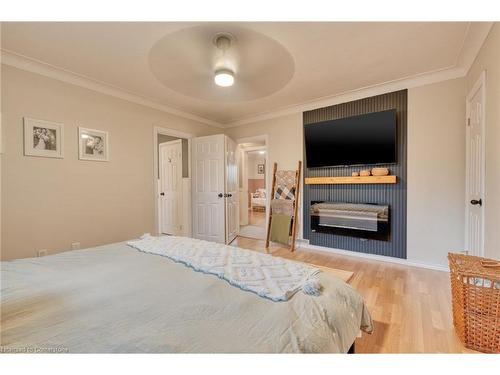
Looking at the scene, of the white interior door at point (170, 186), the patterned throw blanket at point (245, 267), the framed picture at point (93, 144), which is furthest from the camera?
the white interior door at point (170, 186)

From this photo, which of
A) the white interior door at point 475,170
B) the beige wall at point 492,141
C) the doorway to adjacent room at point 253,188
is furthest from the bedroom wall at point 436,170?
the doorway to adjacent room at point 253,188

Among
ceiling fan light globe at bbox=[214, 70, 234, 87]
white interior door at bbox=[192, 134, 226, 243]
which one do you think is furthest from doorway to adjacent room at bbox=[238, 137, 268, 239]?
ceiling fan light globe at bbox=[214, 70, 234, 87]

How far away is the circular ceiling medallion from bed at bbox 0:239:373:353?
1706mm

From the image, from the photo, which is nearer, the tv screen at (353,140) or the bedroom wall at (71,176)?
the bedroom wall at (71,176)

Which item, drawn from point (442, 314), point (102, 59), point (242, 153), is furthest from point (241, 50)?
point (242, 153)

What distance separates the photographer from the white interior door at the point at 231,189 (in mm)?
4172

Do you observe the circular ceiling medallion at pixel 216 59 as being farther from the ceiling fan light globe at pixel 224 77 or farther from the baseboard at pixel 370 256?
the baseboard at pixel 370 256

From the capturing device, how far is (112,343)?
71cm

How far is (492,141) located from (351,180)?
1.57 meters

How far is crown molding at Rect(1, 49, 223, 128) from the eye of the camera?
232cm

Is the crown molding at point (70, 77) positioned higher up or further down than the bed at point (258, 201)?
higher up

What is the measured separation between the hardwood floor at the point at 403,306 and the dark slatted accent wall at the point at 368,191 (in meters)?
0.27

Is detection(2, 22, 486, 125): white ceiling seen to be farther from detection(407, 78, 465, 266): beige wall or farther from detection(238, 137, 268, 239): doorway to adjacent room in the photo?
detection(238, 137, 268, 239): doorway to adjacent room
